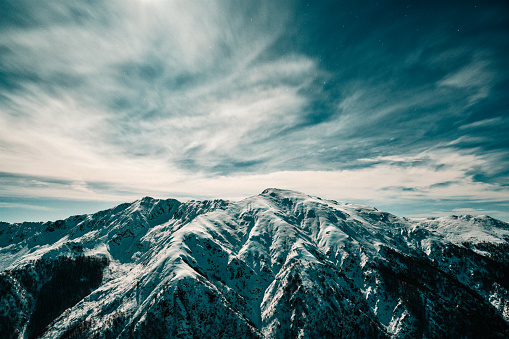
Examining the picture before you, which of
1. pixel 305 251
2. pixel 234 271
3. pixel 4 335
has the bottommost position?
pixel 4 335

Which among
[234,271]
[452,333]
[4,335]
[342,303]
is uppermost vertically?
[234,271]

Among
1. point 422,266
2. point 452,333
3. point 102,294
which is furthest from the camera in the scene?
point 422,266

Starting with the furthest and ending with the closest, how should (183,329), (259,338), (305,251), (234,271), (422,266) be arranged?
(422,266) < (305,251) < (234,271) < (259,338) < (183,329)

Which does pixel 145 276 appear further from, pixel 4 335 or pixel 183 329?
pixel 4 335

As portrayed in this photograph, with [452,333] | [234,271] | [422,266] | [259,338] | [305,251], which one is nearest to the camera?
[259,338]

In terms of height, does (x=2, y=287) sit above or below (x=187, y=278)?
below

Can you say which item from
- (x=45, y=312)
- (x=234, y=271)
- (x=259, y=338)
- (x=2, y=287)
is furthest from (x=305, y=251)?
(x=2, y=287)

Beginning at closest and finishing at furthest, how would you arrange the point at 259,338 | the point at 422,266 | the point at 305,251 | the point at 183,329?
the point at 183,329 < the point at 259,338 < the point at 305,251 < the point at 422,266

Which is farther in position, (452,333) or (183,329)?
(452,333)

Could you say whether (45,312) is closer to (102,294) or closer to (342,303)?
(102,294)

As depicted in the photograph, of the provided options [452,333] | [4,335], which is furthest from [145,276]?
[452,333]
